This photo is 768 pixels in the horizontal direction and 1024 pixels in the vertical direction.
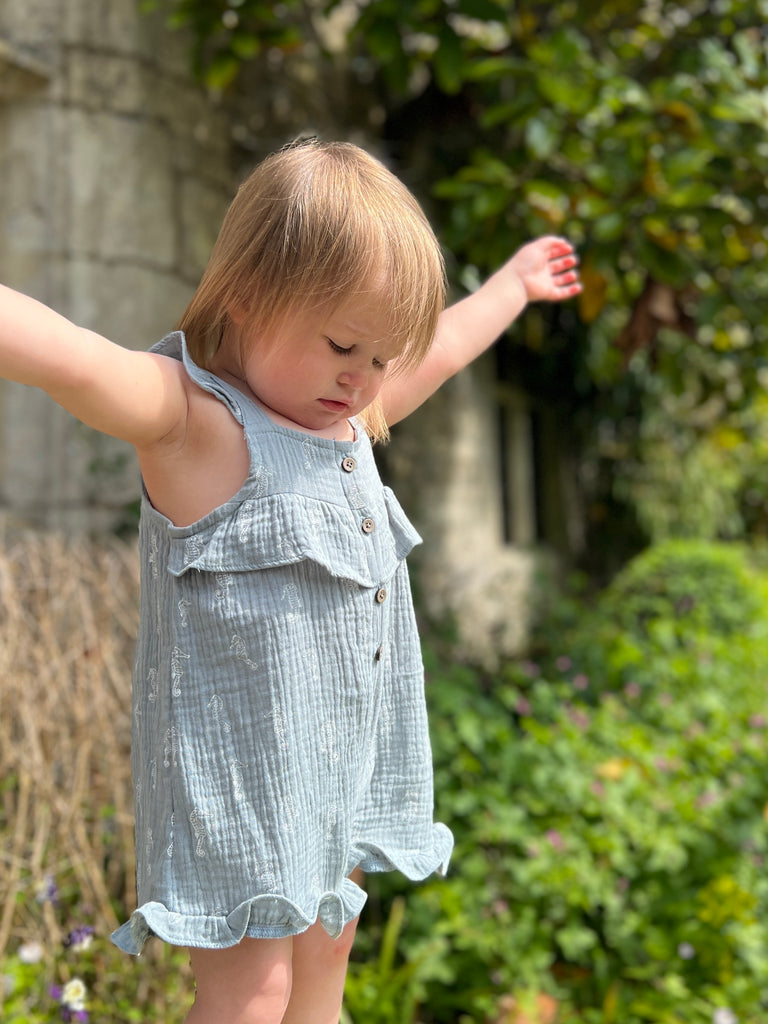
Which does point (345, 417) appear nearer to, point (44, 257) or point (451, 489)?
point (44, 257)

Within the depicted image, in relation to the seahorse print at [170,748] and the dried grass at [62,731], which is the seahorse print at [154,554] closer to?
the seahorse print at [170,748]

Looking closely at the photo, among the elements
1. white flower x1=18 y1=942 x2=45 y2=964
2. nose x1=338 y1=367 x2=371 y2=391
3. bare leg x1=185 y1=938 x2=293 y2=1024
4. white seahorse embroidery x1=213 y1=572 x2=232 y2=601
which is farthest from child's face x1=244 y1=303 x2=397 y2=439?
white flower x1=18 y1=942 x2=45 y2=964

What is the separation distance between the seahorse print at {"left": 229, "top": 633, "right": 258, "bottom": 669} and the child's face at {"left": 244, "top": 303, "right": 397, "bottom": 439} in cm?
27

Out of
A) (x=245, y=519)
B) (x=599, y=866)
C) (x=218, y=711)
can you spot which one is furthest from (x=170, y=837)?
(x=599, y=866)

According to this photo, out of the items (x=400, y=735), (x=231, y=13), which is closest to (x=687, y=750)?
(x=400, y=735)

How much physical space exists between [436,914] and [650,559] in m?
2.94

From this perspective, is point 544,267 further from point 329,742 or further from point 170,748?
point 170,748

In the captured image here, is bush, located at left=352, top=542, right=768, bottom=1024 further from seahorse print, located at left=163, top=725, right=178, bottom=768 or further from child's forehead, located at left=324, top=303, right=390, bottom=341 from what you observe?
child's forehead, located at left=324, top=303, right=390, bottom=341

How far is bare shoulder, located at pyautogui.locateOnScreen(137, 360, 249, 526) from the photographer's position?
1.16 meters

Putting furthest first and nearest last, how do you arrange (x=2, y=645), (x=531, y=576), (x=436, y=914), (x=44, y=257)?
1. (x=531, y=576)
2. (x=44, y=257)
3. (x=436, y=914)
4. (x=2, y=645)

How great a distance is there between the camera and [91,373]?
101 cm

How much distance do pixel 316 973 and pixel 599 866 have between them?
4.86 feet

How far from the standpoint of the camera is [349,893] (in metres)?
1.24

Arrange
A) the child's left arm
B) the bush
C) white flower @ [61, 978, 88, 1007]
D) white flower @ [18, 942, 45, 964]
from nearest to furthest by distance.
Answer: the child's left arm, white flower @ [61, 978, 88, 1007], white flower @ [18, 942, 45, 964], the bush
